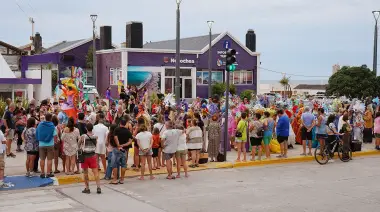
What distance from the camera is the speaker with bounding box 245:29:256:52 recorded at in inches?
2169

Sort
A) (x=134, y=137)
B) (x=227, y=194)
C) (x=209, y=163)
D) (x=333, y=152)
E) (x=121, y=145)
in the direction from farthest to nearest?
(x=333, y=152) → (x=209, y=163) → (x=134, y=137) → (x=121, y=145) → (x=227, y=194)

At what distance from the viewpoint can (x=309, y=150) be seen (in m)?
18.6

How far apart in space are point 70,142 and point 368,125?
13604mm

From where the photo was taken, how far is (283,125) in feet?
56.8

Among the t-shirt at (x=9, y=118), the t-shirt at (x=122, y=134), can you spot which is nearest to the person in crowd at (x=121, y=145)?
the t-shirt at (x=122, y=134)

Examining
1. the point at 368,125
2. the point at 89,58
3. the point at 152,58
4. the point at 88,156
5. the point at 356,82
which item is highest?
the point at 89,58

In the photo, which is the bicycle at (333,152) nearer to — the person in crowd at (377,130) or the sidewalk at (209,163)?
the sidewalk at (209,163)

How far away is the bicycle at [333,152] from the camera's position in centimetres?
1733

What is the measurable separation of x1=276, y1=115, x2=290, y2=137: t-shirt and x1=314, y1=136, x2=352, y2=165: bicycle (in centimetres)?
120

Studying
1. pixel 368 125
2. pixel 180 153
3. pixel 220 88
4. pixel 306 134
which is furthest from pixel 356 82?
pixel 180 153

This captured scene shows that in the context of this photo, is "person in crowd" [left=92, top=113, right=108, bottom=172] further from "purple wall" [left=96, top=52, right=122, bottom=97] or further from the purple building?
"purple wall" [left=96, top=52, right=122, bottom=97]

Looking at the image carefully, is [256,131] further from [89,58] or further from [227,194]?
[89,58]

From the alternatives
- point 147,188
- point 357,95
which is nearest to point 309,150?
point 147,188

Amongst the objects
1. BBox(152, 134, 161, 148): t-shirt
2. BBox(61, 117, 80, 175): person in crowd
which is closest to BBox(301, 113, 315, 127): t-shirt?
BBox(152, 134, 161, 148): t-shirt
